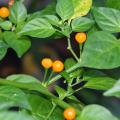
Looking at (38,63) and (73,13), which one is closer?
(73,13)

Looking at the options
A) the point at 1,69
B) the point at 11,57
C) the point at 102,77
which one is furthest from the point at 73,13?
the point at 1,69

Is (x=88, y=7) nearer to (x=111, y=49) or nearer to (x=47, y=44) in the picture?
(x=111, y=49)

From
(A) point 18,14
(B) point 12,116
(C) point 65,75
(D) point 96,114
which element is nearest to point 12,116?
(B) point 12,116

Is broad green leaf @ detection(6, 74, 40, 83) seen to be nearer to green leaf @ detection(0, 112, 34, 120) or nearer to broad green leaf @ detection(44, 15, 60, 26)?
broad green leaf @ detection(44, 15, 60, 26)

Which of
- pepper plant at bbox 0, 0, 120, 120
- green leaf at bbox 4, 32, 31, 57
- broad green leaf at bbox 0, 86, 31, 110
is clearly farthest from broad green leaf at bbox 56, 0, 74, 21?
broad green leaf at bbox 0, 86, 31, 110

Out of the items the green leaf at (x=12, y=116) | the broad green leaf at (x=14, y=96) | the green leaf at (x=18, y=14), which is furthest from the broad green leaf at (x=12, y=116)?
the green leaf at (x=18, y=14)

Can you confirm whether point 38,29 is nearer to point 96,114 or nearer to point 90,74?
point 90,74
